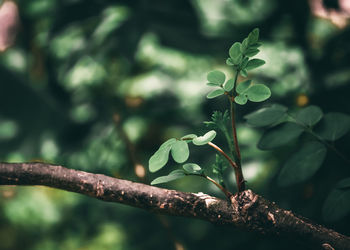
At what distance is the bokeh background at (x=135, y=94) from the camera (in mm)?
958

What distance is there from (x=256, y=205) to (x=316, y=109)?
0.75 ft

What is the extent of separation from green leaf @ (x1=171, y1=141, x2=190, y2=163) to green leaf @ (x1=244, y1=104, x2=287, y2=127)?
0.52 ft

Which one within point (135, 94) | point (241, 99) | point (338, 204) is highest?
point (135, 94)

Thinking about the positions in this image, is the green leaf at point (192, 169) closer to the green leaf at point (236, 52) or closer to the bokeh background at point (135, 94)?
the green leaf at point (236, 52)

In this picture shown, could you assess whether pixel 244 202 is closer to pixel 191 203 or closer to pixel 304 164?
pixel 191 203

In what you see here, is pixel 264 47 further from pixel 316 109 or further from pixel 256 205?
pixel 256 205

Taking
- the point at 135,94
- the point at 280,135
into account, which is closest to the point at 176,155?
the point at 280,135

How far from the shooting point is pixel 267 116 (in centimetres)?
56

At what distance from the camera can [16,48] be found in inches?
57.1

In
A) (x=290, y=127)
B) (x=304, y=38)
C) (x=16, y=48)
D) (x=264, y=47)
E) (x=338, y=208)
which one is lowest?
(x=338, y=208)

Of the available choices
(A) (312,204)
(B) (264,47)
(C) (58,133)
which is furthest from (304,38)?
(C) (58,133)

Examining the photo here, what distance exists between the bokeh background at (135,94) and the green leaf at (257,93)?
422 millimetres

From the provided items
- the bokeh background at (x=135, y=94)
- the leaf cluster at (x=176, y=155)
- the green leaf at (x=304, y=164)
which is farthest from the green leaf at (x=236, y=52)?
the bokeh background at (x=135, y=94)

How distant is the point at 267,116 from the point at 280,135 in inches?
1.7
